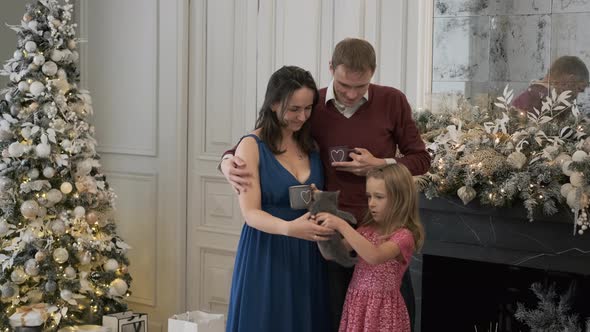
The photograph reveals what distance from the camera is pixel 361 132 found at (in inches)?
119

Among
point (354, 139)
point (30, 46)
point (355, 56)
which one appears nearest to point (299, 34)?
point (30, 46)

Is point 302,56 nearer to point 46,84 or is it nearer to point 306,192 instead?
point 46,84

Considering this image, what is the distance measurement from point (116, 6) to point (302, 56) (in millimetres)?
1419

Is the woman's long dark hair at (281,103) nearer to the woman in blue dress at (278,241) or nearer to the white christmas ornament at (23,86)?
the woman in blue dress at (278,241)

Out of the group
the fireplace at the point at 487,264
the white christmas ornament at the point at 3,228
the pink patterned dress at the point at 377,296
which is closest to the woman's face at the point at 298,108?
the pink patterned dress at the point at 377,296

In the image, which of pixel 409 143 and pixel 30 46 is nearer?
pixel 409 143

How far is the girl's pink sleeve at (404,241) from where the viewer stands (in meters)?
2.99

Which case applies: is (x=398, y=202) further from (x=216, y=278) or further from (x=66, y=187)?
(x=216, y=278)

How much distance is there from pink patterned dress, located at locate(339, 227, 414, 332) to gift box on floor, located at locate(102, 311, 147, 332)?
1952 millimetres

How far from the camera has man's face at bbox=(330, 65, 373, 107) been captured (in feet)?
9.48

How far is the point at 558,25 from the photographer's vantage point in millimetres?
3924

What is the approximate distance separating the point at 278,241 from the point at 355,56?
683 millimetres

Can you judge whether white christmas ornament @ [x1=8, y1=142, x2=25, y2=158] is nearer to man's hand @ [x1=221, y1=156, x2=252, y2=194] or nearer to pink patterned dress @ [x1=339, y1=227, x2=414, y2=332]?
man's hand @ [x1=221, y1=156, x2=252, y2=194]

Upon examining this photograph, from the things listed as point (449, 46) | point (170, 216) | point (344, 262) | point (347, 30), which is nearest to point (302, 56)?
point (347, 30)
